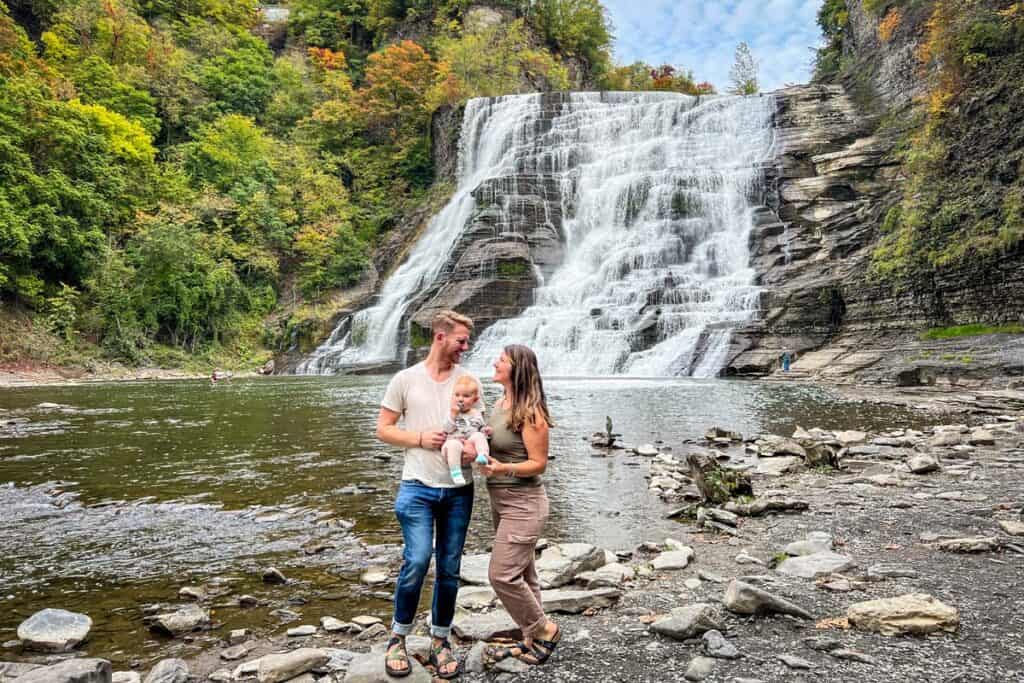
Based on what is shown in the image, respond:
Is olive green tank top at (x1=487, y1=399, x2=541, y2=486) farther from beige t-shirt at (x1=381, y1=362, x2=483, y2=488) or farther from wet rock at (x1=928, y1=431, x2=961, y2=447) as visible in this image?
wet rock at (x1=928, y1=431, x2=961, y2=447)

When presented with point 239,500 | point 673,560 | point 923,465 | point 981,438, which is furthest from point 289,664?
point 981,438

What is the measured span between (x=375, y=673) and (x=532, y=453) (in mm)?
1351

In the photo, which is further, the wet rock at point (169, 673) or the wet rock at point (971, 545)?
the wet rock at point (971, 545)

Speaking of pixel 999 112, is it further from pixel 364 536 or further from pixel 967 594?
pixel 364 536

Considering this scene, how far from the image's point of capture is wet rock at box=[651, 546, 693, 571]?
489 cm

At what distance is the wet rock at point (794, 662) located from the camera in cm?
313

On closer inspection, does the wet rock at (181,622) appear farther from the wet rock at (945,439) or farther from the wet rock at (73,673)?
the wet rock at (945,439)

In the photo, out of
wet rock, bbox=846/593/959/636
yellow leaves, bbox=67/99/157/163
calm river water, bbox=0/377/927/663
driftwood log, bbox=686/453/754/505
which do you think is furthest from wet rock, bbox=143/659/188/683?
yellow leaves, bbox=67/99/157/163

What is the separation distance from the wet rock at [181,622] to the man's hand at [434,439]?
7.34 feet

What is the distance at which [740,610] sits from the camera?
380cm

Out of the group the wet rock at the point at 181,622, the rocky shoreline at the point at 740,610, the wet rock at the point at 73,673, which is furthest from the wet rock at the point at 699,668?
the wet rock at the point at 181,622

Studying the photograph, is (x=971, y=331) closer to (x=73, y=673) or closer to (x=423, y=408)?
(x=423, y=408)

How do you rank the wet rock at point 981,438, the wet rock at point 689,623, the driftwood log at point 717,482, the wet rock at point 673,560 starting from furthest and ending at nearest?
the wet rock at point 981,438 → the driftwood log at point 717,482 → the wet rock at point 673,560 → the wet rock at point 689,623

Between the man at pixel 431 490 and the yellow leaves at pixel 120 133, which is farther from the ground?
the yellow leaves at pixel 120 133
